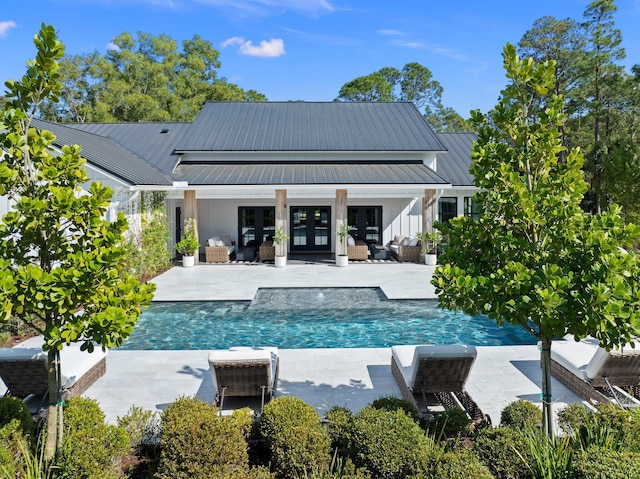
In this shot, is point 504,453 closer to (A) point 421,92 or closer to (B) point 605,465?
(B) point 605,465

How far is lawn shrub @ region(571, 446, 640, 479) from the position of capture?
11.3 feet

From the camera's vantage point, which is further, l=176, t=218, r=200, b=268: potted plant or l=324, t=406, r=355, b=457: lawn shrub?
l=176, t=218, r=200, b=268: potted plant

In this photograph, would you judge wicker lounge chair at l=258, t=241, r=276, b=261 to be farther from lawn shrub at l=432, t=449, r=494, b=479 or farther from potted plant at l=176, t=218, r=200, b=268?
lawn shrub at l=432, t=449, r=494, b=479

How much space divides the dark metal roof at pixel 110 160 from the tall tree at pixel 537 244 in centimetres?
969

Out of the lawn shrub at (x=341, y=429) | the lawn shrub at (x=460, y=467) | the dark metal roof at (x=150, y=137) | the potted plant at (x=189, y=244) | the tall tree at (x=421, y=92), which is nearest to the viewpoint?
the lawn shrub at (x=460, y=467)

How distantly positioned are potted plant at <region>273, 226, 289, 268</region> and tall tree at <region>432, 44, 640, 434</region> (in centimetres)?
1422

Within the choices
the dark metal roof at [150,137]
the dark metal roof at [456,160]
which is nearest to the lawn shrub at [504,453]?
the dark metal roof at [456,160]

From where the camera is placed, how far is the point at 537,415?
190 inches

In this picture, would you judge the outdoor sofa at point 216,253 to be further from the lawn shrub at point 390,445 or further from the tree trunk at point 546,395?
the tree trunk at point 546,395

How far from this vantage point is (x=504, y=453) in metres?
4.12

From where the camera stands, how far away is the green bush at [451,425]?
4.85 metres

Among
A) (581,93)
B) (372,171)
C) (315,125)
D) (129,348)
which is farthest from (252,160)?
(581,93)

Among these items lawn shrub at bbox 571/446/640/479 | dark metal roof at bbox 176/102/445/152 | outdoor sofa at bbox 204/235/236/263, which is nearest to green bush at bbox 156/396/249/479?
lawn shrub at bbox 571/446/640/479

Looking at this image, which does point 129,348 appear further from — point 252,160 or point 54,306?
point 252,160
